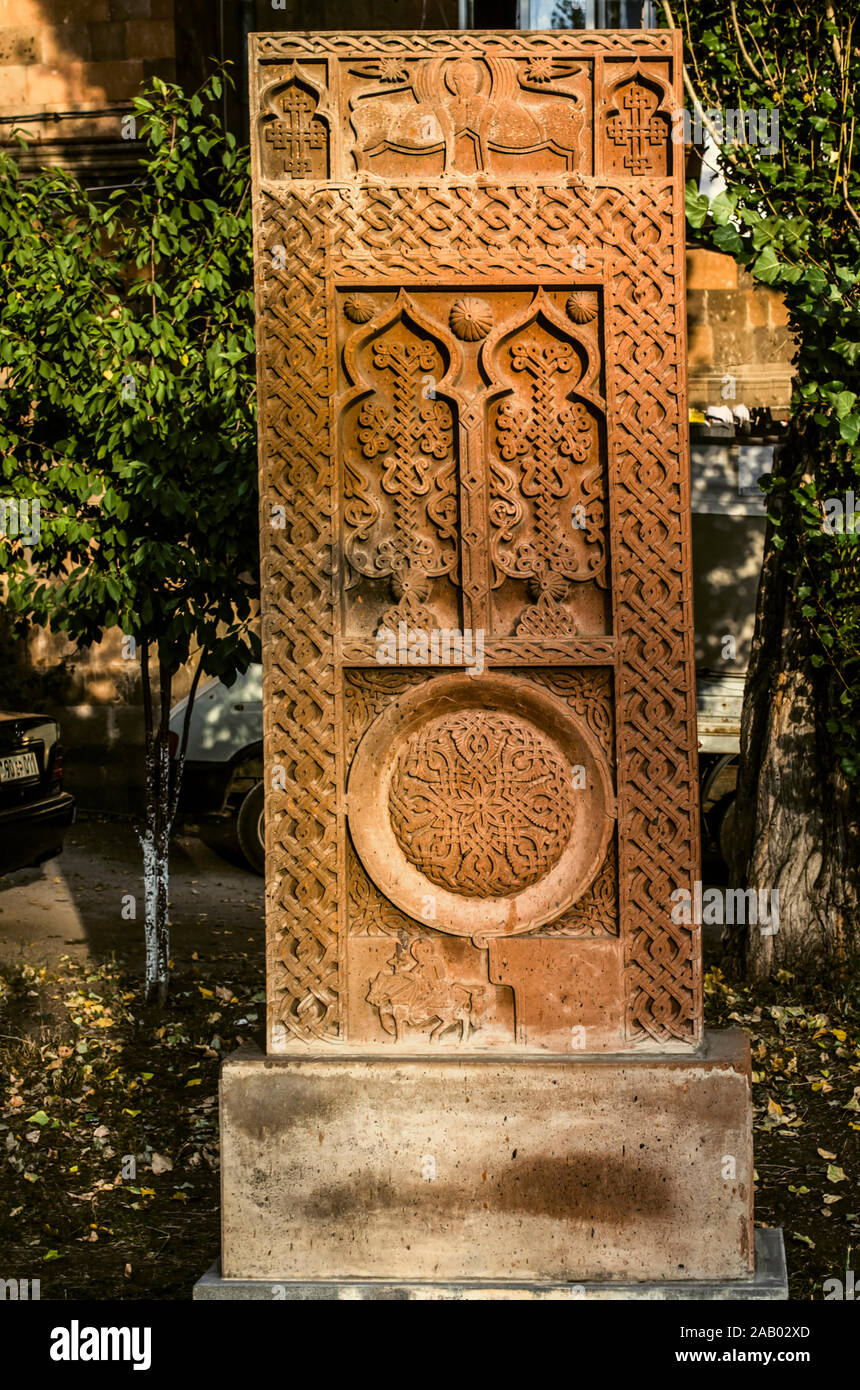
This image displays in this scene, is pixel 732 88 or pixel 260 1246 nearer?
pixel 260 1246

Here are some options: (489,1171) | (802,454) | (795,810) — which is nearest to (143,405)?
(802,454)

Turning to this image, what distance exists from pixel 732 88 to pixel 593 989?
490 centimetres

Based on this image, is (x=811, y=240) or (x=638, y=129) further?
(x=811, y=240)

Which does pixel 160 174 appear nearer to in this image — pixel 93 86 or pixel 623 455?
pixel 623 455

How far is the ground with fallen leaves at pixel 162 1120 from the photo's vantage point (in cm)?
445

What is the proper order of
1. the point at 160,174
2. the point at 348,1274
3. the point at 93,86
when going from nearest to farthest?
the point at 348,1274, the point at 160,174, the point at 93,86

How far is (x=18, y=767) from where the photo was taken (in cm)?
848

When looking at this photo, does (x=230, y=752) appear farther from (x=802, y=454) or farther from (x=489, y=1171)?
(x=489, y=1171)

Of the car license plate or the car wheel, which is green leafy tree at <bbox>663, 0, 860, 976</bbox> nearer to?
the car wheel

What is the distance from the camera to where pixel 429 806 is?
3666 mm

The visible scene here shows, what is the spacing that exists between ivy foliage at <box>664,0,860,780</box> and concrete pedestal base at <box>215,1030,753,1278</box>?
11.6 ft

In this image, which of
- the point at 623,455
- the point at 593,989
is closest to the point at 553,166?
the point at 623,455

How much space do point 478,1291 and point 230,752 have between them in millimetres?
6588

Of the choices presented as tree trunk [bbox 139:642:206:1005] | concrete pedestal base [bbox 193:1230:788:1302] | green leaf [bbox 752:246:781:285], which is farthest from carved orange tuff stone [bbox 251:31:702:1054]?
tree trunk [bbox 139:642:206:1005]
